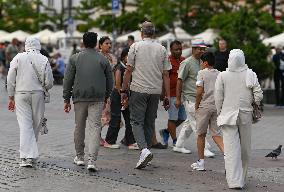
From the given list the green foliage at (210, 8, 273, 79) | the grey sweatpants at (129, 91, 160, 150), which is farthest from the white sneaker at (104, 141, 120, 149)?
the green foliage at (210, 8, 273, 79)

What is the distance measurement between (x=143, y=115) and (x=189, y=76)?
1.86m

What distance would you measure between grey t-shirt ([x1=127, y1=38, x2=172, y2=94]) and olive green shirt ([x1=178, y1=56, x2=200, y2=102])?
137 cm

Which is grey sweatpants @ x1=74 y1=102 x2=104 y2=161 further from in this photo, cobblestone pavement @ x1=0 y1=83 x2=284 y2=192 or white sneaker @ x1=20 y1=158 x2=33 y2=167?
white sneaker @ x1=20 y1=158 x2=33 y2=167

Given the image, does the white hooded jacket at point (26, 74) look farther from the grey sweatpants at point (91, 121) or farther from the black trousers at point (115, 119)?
the black trousers at point (115, 119)

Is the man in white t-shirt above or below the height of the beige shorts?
above

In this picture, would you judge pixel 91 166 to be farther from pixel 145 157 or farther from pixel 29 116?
pixel 29 116

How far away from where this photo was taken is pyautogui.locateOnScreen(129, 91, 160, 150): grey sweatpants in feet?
36.9

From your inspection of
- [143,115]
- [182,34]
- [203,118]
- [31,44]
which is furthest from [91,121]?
[182,34]

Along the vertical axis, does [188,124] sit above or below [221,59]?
below

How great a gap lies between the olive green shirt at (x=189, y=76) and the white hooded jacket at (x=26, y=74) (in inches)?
97.6

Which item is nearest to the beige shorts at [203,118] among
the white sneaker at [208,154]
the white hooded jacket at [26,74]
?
the white sneaker at [208,154]

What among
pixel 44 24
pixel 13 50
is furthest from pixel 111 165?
pixel 44 24

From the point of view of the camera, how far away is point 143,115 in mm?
11398

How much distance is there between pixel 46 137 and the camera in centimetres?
1491
